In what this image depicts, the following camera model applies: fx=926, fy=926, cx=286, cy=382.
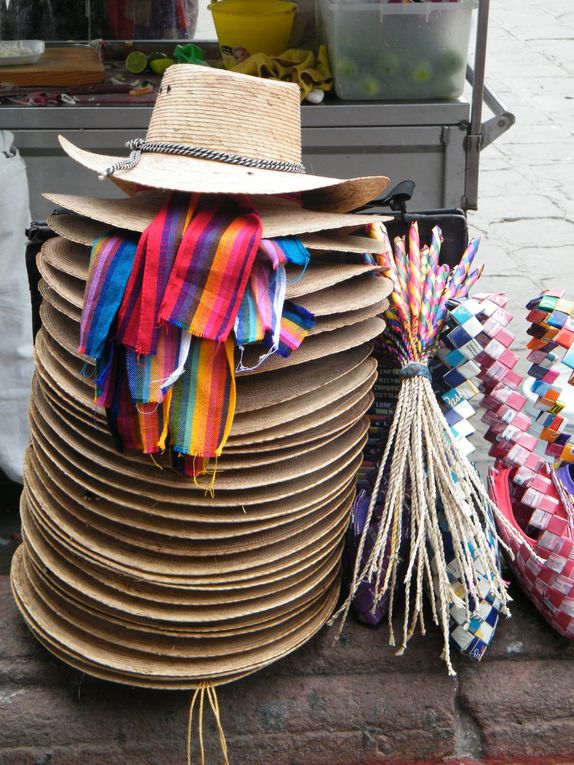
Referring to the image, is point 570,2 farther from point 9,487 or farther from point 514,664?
point 514,664

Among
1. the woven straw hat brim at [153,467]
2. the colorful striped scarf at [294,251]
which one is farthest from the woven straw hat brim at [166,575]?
the colorful striped scarf at [294,251]

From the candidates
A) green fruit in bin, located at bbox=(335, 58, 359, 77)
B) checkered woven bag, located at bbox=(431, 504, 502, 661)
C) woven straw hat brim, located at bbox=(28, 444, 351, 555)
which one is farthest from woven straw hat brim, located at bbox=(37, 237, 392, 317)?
green fruit in bin, located at bbox=(335, 58, 359, 77)

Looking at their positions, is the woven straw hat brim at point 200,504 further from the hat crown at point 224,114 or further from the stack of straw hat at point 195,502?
the hat crown at point 224,114

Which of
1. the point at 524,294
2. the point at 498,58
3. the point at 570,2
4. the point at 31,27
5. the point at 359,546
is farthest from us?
the point at 570,2

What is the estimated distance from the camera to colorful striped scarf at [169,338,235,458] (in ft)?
4.73

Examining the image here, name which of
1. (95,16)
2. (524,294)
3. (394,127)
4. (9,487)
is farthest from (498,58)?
(9,487)

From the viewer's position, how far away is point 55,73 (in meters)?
3.17

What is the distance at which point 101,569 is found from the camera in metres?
1.58

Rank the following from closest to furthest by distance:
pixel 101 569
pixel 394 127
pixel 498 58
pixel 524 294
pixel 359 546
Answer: pixel 101 569
pixel 359 546
pixel 394 127
pixel 524 294
pixel 498 58

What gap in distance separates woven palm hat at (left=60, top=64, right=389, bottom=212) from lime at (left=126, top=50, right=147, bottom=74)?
1924 mm

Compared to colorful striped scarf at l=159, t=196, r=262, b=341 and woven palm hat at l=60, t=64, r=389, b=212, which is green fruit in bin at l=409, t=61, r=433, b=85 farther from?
colorful striped scarf at l=159, t=196, r=262, b=341

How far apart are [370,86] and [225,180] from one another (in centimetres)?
160

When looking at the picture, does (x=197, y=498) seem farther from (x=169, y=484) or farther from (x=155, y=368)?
(x=155, y=368)

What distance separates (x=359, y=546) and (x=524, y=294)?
287cm
